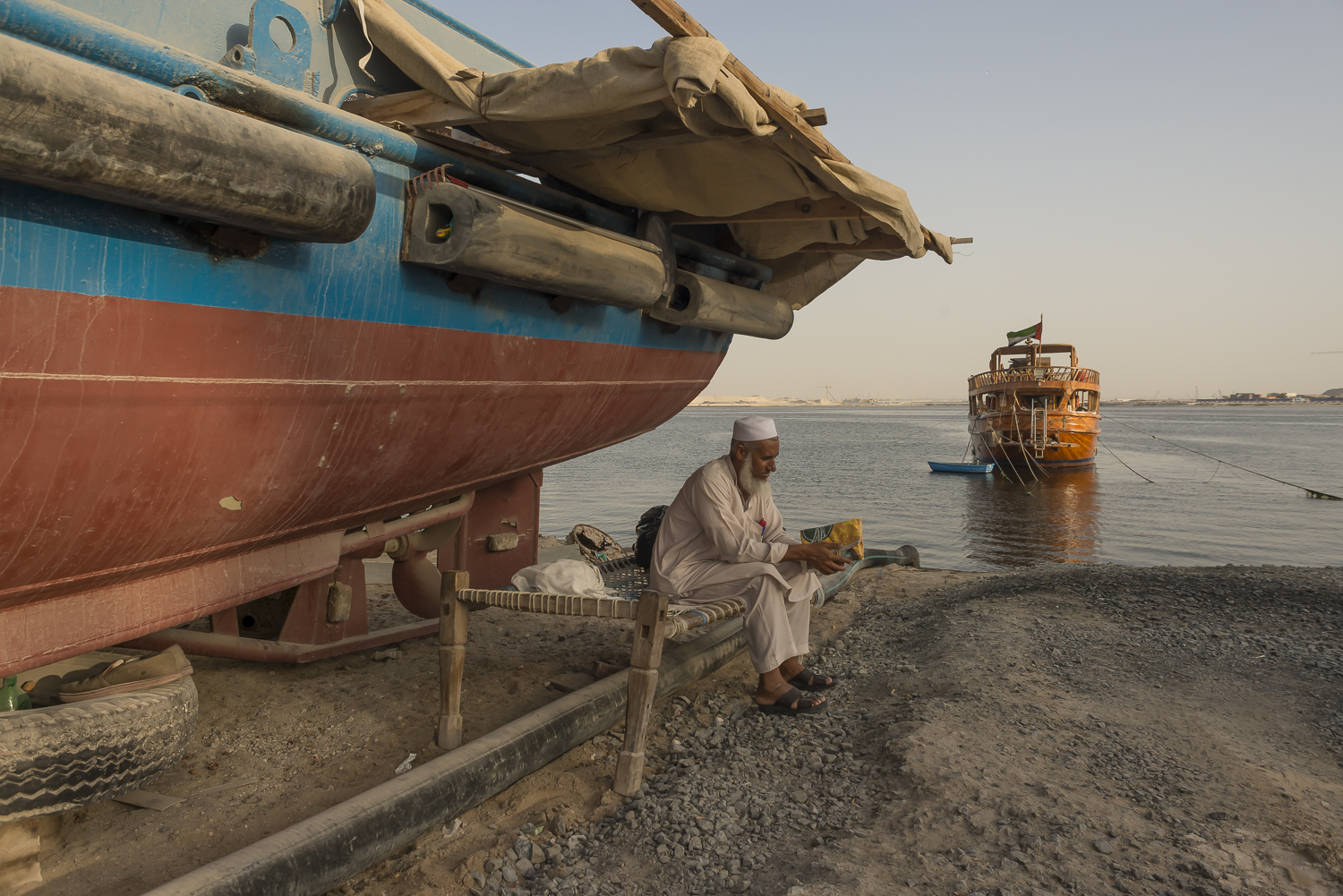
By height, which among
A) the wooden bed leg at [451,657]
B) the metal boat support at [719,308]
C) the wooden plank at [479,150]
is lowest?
the wooden bed leg at [451,657]

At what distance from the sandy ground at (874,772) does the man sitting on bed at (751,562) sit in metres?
0.26

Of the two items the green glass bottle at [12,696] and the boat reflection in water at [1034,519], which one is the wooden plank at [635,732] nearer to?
the green glass bottle at [12,696]

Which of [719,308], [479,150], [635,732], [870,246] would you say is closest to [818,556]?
[635,732]

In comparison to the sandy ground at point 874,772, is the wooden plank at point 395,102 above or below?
above

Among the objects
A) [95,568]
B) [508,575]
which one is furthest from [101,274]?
[508,575]

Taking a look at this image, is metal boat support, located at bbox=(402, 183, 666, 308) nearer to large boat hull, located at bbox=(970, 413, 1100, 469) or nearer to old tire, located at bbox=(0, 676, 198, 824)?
old tire, located at bbox=(0, 676, 198, 824)

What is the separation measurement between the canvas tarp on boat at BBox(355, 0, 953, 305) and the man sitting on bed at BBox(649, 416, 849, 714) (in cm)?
116

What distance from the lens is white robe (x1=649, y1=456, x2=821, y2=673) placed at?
3918 mm

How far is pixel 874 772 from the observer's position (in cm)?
321

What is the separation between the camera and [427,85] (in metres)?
3.12

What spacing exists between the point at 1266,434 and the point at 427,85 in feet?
252

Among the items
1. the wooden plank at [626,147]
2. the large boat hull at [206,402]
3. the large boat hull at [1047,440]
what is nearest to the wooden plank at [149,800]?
the large boat hull at [206,402]

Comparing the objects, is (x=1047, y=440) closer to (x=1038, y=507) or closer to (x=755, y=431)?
(x=1038, y=507)

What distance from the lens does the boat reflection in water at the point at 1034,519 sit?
14.4 meters
